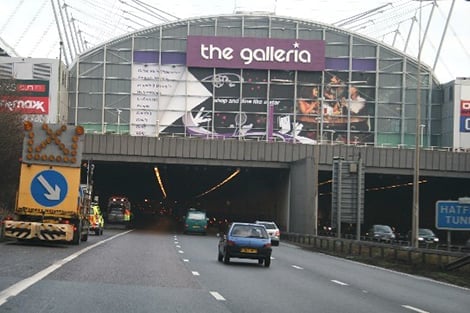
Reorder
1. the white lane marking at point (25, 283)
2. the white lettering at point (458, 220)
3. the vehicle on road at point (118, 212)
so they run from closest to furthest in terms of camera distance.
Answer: the white lane marking at point (25, 283) → the white lettering at point (458, 220) → the vehicle on road at point (118, 212)

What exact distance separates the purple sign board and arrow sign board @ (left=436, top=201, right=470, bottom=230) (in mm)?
70708

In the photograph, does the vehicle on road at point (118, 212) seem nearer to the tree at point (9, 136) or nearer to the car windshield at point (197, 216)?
the car windshield at point (197, 216)

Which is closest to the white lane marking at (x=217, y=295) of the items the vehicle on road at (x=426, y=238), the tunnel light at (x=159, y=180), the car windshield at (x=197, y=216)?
the vehicle on road at (x=426, y=238)

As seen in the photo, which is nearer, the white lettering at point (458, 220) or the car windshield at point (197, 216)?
the white lettering at point (458, 220)

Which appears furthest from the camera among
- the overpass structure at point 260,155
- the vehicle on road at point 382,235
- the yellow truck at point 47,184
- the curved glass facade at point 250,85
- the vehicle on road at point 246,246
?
the curved glass facade at point 250,85

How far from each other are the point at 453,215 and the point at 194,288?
1271 centimetres

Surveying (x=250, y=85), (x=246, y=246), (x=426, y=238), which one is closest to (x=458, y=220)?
(x=246, y=246)

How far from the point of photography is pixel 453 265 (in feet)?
94.9

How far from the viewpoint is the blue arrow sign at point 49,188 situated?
101ft

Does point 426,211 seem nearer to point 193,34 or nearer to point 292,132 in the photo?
point 292,132

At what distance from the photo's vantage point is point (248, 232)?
2917 centimetres

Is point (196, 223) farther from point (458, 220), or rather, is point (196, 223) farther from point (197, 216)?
point (458, 220)

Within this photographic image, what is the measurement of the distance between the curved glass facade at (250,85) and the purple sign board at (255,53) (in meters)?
0.12

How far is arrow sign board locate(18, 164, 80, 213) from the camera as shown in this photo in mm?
30781
